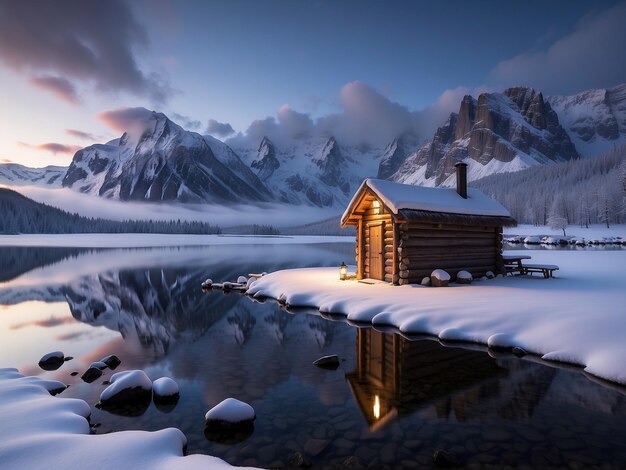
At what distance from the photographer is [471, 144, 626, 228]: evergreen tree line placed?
297 feet

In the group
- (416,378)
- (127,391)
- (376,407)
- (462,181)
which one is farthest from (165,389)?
(462,181)

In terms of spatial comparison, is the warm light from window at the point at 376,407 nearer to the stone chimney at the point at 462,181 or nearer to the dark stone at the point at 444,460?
the dark stone at the point at 444,460

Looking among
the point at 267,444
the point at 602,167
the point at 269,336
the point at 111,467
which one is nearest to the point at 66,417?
the point at 111,467

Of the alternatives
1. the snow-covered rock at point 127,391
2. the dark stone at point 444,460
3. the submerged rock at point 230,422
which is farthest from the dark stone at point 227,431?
the dark stone at point 444,460

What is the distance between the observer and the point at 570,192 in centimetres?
11719

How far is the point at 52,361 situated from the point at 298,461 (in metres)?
8.84

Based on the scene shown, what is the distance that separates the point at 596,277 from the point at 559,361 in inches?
572

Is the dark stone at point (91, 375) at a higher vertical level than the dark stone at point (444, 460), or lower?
lower

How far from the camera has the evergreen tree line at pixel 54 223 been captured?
123938 millimetres

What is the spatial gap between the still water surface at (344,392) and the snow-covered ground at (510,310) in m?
0.71

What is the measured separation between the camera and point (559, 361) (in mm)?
8531

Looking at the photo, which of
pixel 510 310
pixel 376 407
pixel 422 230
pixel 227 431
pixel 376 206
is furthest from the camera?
pixel 376 206

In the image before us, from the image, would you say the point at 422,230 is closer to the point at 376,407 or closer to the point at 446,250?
the point at 446,250

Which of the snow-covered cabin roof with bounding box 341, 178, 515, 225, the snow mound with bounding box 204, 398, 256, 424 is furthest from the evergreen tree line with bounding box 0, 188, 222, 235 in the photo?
the snow mound with bounding box 204, 398, 256, 424
